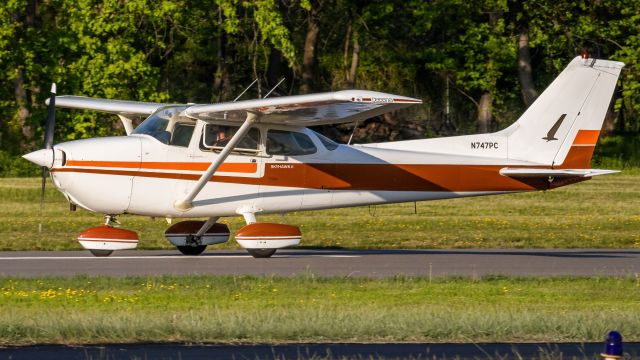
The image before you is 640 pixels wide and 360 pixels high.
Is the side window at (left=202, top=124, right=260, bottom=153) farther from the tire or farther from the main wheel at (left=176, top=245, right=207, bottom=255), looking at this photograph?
the tire

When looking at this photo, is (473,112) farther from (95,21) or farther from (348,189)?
(348,189)

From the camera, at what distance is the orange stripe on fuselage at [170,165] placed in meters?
16.5

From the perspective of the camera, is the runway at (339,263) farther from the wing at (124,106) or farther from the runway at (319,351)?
the runway at (319,351)

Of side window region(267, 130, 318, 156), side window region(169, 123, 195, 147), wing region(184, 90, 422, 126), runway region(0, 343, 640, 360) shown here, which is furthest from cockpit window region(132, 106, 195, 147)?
runway region(0, 343, 640, 360)

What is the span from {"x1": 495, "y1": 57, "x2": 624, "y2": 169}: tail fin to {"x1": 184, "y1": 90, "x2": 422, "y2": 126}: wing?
2.81 meters

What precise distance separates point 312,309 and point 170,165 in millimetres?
5369

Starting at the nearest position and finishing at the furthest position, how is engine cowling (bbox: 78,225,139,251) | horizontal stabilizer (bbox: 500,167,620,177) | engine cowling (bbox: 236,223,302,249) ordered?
engine cowling (bbox: 78,225,139,251)
engine cowling (bbox: 236,223,302,249)
horizontal stabilizer (bbox: 500,167,620,177)

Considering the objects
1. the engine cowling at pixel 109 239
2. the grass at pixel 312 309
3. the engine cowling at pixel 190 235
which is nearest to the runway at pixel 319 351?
the grass at pixel 312 309

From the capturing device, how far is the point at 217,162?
16.7m

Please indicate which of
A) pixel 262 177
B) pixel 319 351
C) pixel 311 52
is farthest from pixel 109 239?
pixel 311 52

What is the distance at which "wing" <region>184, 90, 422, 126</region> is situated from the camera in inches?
599

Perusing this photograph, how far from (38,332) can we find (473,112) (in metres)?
40.7

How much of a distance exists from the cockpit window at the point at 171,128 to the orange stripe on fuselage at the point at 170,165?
11.5 inches

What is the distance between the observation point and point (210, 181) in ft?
56.2
